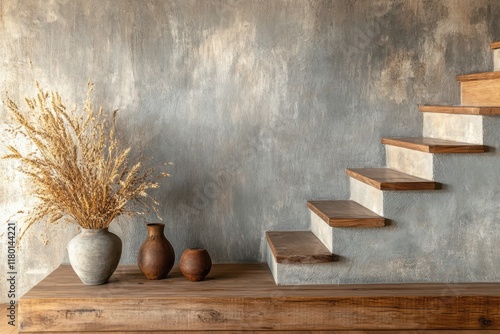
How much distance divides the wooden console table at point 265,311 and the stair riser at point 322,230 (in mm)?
328

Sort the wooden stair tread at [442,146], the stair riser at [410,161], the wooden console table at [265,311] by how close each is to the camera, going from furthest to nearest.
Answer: the stair riser at [410,161], the wooden stair tread at [442,146], the wooden console table at [265,311]

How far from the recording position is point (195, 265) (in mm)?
3521

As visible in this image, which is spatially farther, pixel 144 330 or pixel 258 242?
pixel 258 242

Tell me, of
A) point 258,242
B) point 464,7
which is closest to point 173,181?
point 258,242

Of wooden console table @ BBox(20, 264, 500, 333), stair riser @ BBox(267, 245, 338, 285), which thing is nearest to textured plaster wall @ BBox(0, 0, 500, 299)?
stair riser @ BBox(267, 245, 338, 285)

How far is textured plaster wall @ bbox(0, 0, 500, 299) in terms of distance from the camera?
13.0ft

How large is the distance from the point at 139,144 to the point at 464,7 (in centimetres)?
222

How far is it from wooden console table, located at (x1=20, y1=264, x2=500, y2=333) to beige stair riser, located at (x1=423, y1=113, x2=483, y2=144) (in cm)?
84

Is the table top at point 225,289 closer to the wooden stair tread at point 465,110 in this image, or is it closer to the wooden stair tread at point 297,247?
the wooden stair tread at point 297,247

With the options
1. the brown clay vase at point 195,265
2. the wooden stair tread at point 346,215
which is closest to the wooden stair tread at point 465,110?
the wooden stair tread at point 346,215

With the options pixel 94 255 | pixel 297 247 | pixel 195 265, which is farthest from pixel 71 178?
pixel 297 247

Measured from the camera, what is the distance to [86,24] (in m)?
3.94

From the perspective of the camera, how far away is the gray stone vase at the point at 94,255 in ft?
11.3

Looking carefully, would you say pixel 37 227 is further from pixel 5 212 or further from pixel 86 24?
pixel 86 24
